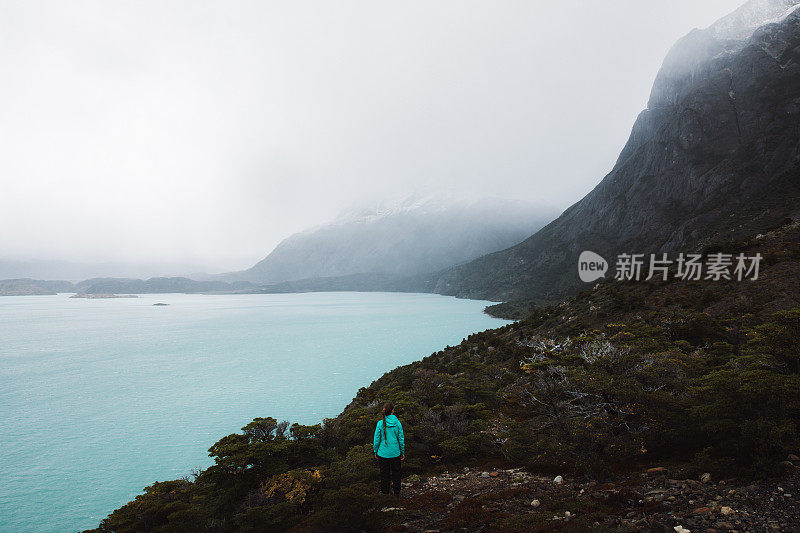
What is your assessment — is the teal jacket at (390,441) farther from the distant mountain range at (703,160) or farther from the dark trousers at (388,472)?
the distant mountain range at (703,160)

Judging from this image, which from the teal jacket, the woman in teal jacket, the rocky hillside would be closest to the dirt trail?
the woman in teal jacket

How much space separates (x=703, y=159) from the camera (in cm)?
9856

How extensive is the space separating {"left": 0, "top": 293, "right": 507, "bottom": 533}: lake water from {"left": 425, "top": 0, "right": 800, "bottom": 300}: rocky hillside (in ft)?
233

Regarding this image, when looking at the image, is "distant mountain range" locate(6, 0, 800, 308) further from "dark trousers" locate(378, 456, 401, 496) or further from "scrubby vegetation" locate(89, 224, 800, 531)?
"dark trousers" locate(378, 456, 401, 496)

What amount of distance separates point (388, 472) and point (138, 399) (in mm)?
31347

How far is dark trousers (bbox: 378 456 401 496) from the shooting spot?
25.6ft

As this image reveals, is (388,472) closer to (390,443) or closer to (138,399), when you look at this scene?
(390,443)

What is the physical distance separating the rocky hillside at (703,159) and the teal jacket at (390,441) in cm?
7493

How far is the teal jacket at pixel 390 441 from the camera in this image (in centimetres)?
768

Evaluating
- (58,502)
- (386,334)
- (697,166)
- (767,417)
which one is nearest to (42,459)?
(58,502)

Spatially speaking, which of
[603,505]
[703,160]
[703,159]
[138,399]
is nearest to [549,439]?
[603,505]

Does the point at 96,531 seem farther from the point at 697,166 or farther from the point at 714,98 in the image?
the point at 714,98

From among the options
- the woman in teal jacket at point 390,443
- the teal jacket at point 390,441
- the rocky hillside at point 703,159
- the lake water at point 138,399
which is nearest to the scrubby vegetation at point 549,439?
the woman in teal jacket at point 390,443

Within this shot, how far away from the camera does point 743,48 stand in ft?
337
